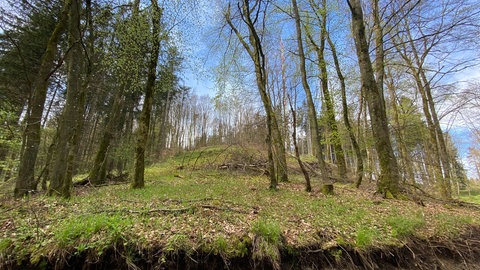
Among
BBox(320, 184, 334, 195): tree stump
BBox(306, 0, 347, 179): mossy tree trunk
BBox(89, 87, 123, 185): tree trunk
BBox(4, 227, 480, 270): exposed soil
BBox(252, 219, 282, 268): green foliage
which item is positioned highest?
BBox(306, 0, 347, 179): mossy tree trunk

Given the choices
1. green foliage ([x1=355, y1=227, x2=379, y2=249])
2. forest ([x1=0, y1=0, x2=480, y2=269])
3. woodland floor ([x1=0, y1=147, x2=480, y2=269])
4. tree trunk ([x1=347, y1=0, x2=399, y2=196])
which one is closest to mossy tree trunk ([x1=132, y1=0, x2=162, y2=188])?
forest ([x1=0, y1=0, x2=480, y2=269])

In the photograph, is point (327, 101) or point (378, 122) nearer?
point (378, 122)

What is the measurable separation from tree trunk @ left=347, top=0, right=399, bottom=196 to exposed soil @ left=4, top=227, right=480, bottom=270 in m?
2.26

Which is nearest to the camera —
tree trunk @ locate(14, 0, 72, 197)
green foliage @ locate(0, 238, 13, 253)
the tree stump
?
green foliage @ locate(0, 238, 13, 253)

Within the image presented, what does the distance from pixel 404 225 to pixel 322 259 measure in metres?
2.02

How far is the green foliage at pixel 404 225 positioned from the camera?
3.89m

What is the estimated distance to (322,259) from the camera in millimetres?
3445

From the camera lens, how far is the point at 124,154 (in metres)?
12.1

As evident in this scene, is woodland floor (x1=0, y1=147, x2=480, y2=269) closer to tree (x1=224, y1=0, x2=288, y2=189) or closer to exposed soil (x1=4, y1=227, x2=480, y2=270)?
exposed soil (x1=4, y1=227, x2=480, y2=270)

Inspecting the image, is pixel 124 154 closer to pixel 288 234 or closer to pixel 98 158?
pixel 98 158

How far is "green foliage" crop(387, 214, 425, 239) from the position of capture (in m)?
3.89

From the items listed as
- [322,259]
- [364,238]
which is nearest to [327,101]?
[364,238]

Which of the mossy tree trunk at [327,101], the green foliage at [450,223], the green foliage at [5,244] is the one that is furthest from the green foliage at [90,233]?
the mossy tree trunk at [327,101]

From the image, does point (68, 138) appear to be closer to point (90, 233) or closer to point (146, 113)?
point (146, 113)
